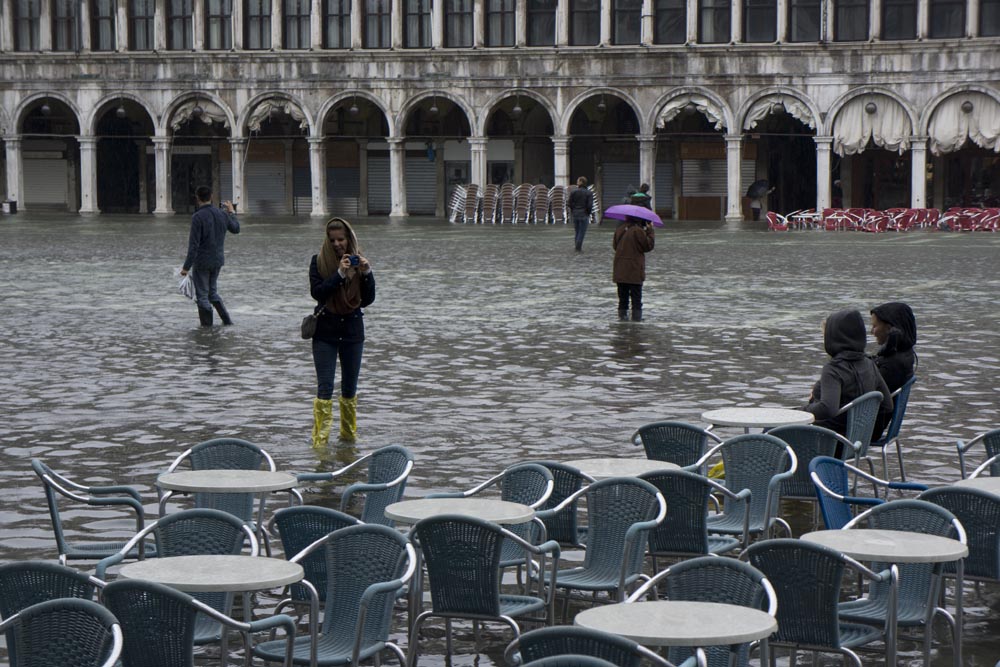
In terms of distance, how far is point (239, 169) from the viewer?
49406 millimetres

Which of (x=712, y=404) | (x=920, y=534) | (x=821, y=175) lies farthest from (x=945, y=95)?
(x=920, y=534)

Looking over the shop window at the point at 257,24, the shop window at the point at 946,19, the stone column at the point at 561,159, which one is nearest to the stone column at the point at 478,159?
the stone column at the point at 561,159

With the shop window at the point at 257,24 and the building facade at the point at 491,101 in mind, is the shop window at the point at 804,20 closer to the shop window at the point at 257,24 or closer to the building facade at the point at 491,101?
the building facade at the point at 491,101

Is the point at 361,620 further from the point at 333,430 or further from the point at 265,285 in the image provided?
the point at 265,285

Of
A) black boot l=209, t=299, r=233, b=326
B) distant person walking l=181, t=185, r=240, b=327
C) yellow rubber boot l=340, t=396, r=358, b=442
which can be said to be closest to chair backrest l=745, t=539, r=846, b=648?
yellow rubber boot l=340, t=396, r=358, b=442

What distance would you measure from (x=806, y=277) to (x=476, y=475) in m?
15.9

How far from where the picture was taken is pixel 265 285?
896 inches

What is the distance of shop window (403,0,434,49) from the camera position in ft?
159

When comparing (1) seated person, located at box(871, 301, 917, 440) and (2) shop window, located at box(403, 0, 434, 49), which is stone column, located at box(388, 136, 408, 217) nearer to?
(2) shop window, located at box(403, 0, 434, 49)

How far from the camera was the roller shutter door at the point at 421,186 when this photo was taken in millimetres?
51094

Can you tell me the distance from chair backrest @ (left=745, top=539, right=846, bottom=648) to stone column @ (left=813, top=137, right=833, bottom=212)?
3950 centimetres

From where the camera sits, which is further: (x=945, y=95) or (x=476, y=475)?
(x=945, y=95)

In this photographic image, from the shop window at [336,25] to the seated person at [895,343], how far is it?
41297 millimetres

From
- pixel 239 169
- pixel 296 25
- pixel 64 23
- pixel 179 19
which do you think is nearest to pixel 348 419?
pixel 239 169
